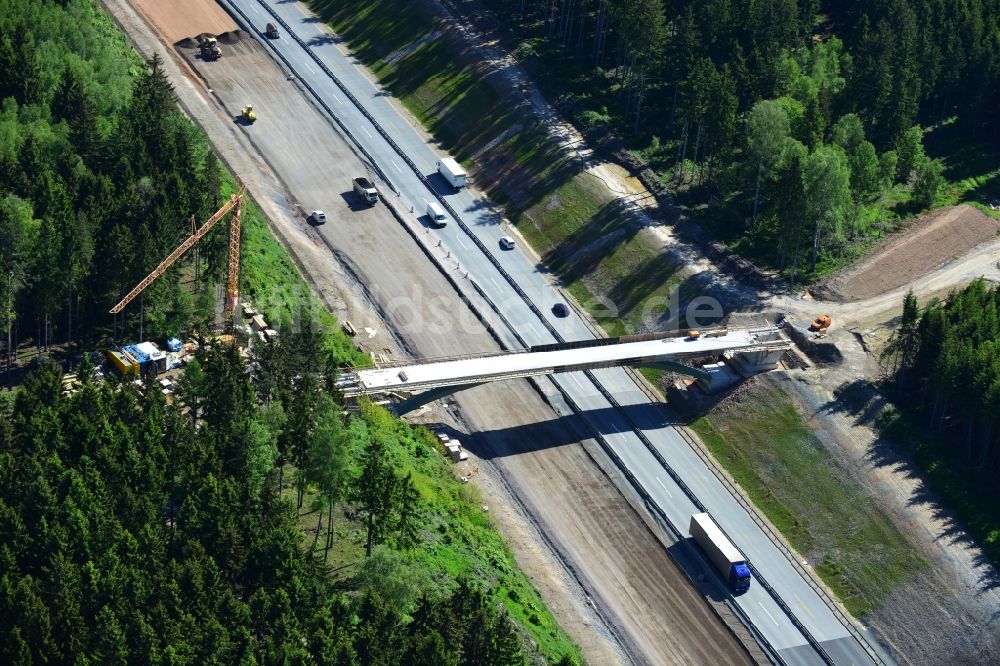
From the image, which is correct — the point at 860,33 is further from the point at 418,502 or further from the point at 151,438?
the point at 151,438

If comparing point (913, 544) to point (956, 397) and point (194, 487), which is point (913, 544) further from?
point (194, 487)

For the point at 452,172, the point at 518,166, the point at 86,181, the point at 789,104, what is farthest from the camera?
the point at 518,166

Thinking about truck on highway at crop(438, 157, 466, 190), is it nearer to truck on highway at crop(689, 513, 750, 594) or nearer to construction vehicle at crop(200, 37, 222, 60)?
Result: construction vehicle at crop(200, 37, 222, 60)

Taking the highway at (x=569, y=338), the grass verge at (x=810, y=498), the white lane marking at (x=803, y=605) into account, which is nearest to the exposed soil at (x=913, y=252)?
the grass verge at (x=810, y=498)

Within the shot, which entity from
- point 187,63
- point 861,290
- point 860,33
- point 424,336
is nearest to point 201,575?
point 424,336

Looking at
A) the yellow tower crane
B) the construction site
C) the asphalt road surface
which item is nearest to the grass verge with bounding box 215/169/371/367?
the construction site

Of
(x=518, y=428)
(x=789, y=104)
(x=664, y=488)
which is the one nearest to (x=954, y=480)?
(x=664, y=488)
